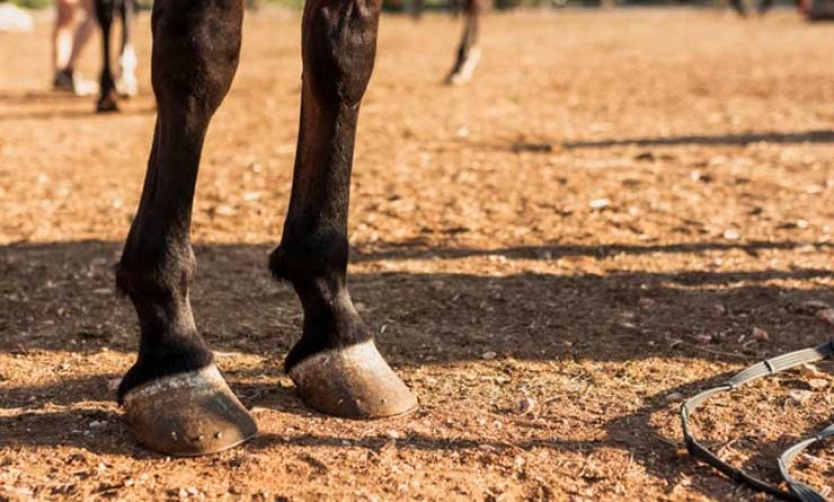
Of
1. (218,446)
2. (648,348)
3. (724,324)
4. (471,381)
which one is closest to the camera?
(218,446)

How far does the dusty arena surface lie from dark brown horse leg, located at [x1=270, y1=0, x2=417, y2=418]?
0.07 m

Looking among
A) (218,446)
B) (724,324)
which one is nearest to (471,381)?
(218,446)

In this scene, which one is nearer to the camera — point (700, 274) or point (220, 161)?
point (700, 274)

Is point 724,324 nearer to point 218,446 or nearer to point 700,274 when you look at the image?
point 700,274

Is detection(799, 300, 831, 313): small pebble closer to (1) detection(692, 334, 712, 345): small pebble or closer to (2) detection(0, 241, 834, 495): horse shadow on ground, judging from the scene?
(2) detection(0, 241, 834, 495): horse shadow on ground

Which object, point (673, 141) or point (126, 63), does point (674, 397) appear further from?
point (126, 63)

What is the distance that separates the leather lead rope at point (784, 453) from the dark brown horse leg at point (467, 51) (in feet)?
23.8

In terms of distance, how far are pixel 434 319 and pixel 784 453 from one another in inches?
51.2

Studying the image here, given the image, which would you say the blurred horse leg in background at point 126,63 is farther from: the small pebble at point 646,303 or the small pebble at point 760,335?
the small pebble at point 760,335

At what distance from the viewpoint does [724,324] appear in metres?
3.47

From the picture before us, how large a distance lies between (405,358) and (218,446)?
0.81 metres

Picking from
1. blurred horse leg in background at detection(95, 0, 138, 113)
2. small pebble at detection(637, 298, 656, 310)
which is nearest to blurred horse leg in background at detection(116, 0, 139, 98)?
blurred horse leg in background at detection(95, 0, 138, 113)

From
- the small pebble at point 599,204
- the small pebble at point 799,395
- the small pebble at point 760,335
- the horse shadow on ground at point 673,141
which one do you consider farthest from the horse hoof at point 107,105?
the small pebble at point 799,395

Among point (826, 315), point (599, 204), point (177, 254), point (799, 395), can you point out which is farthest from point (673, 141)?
point (177, 254)
